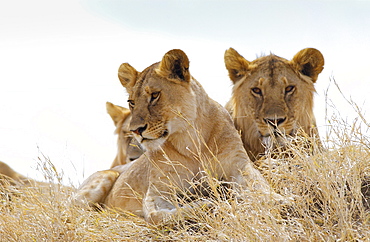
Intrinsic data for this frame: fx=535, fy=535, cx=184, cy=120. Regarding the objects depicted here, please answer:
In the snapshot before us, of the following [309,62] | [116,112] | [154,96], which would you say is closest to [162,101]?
[154,96]

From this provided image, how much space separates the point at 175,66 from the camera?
4930 millimetres

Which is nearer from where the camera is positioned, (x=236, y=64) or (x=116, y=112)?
(x=236, y=64)

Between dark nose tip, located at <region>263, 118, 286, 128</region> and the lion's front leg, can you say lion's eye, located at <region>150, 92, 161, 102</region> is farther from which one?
the lion's front leg

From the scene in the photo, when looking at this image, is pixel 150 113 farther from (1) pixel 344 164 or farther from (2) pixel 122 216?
(1) pixel 344 164

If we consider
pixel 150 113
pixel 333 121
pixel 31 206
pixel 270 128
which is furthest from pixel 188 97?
pixel 31 206

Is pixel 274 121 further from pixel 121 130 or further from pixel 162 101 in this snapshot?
pixel 121 130

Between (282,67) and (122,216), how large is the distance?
7.84 feet

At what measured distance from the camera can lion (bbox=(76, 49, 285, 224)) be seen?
4609 millimetres

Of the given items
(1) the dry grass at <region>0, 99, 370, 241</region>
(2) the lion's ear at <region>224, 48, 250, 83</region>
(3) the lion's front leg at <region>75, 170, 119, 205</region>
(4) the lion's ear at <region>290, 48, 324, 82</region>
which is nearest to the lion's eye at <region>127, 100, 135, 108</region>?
(1) the dry grass at <region>0, 99, 370, 241</region>

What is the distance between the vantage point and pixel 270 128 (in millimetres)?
5277

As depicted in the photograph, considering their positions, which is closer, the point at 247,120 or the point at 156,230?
the point at 156,230

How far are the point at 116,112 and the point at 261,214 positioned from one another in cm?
488

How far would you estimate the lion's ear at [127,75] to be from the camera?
5.17 meters

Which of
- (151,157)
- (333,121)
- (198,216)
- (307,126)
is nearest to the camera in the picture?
(198,216)
